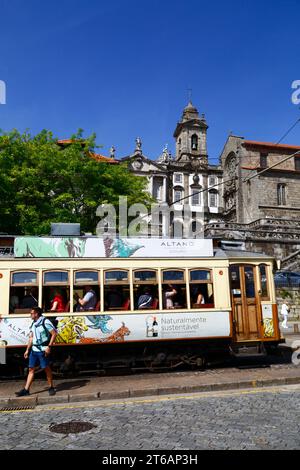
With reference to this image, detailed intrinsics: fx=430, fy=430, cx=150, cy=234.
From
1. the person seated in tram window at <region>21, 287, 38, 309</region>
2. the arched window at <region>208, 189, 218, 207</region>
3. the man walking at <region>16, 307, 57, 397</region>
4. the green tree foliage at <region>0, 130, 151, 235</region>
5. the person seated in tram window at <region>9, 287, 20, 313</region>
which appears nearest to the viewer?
the man walking at <region>16, 307, 57, 397</region>

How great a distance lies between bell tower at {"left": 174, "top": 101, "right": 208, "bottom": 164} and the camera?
208 feet

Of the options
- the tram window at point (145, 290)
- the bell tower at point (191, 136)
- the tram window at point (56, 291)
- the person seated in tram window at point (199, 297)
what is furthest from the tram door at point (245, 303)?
the bell tower at point (191, 136)

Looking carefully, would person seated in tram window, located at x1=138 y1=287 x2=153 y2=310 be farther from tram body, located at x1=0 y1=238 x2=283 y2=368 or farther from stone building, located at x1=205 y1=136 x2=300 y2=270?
stone building, located at x1=205 y1=136 x2=300 y2=270

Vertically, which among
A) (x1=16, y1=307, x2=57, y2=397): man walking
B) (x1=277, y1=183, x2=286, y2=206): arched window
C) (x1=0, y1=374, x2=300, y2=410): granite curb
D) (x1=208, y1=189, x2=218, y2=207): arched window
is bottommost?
(x1=0, y1=374, x2=300, y2=410): granite curb

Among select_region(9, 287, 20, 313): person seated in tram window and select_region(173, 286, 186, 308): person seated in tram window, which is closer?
select_region(9, 287, 20, 313): person seated in tram window

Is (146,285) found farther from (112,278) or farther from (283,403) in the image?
(283,403)

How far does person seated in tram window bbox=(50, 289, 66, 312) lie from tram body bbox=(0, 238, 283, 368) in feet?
0.26

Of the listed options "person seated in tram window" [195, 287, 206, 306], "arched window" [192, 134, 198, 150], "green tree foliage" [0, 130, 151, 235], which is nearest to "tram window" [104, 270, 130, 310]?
"person seated in tram window" [195, 287, 206, 306]

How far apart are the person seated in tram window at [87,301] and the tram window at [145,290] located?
105 centimetres

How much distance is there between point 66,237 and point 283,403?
6298 millimetres

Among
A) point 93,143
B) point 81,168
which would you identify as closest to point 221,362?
point 81,168

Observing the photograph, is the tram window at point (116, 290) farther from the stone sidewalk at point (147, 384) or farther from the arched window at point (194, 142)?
the arched window at point (194, 142)

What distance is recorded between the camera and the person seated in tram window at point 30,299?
10320mm

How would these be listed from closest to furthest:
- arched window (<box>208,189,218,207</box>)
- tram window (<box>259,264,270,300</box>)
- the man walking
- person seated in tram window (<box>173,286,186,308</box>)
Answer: the man walking
person seated in tram window (<box>173,286,186,308</box>)
tram window (<box>259,264,270,300</box>)
arched window (<box>208,189,218,207</box>)
